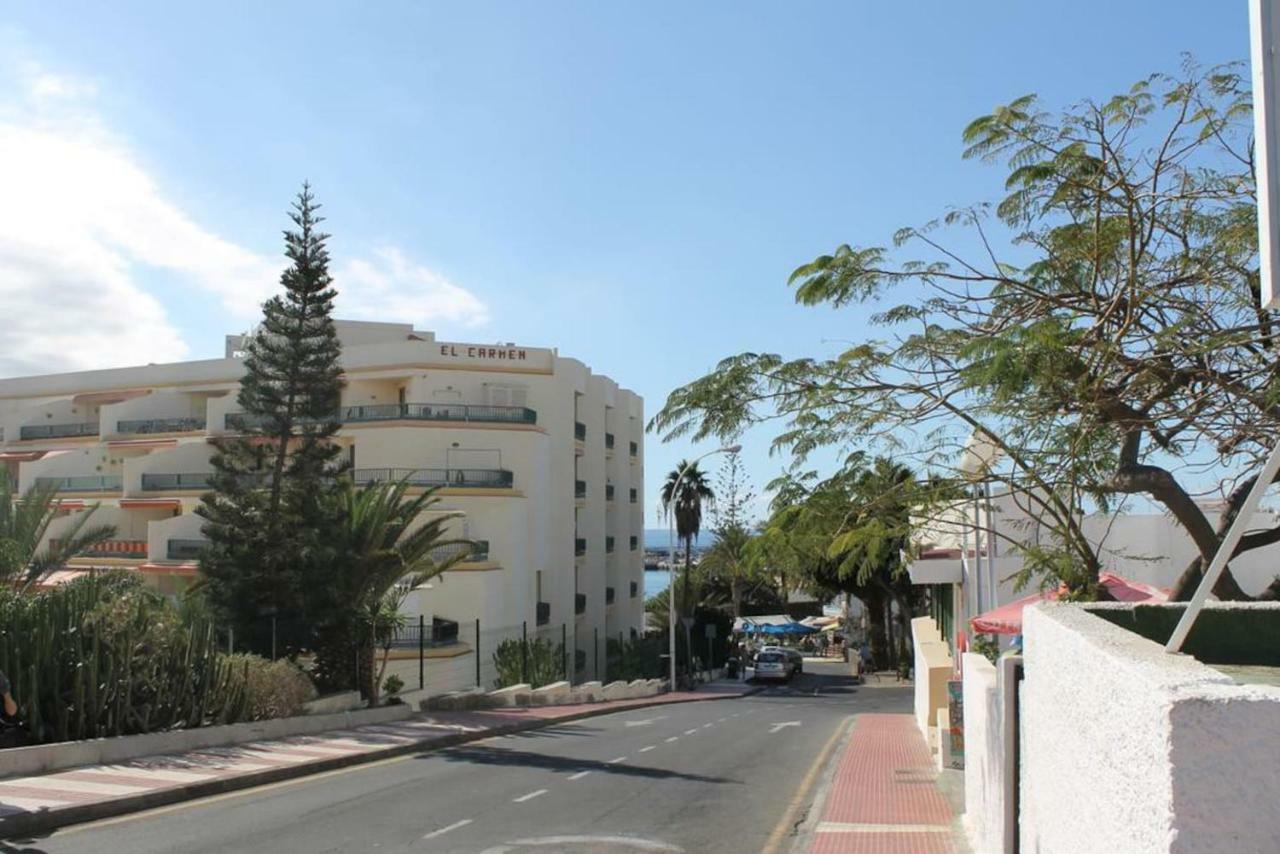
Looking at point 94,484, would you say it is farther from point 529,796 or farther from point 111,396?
point 529,796

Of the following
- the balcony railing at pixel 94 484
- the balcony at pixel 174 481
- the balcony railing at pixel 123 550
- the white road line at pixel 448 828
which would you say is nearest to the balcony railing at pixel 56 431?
the balcony railing at pixel 94 484

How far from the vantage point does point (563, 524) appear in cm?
4531

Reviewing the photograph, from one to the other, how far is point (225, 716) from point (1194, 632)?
49.4 feet

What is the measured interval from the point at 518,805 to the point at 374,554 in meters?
11.7

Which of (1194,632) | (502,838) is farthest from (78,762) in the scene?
(1194,632)

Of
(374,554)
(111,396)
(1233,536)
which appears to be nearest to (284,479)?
(374,554)

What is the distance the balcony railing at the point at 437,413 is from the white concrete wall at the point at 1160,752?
3791 cm

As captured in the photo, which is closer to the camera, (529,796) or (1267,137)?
(1267,137)

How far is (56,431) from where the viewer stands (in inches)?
2073

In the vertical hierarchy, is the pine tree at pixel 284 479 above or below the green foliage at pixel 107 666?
above

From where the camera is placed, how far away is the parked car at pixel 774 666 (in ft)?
166

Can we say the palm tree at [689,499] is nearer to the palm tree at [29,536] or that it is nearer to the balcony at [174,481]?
the balcony at [174,481]

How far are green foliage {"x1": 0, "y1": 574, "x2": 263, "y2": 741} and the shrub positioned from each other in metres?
0.31

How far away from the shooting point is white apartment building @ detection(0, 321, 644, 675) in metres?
39.8
